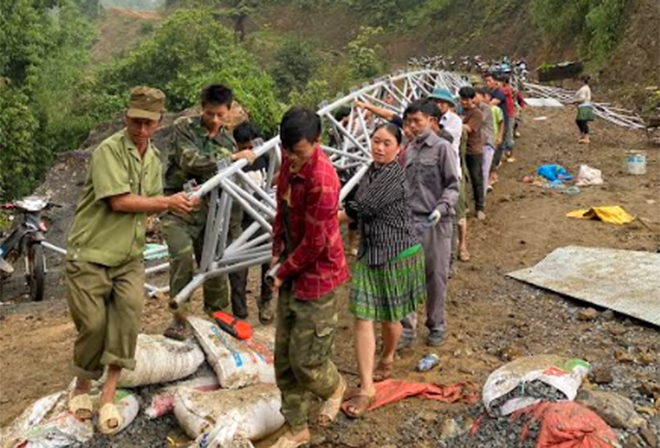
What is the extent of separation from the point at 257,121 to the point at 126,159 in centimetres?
1116

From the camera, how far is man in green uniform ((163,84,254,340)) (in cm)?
358

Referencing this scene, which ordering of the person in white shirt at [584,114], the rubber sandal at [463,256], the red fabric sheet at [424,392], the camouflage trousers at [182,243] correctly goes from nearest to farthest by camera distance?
the red fabric sheet at [424,392] → the camouflage trousers at [182,243] → the rubber sandal at [463,256] → the person in white shirt at [584,114]

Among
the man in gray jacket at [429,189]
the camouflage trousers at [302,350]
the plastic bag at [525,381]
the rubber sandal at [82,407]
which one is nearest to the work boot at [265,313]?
the man in gray jacket at [429,189]

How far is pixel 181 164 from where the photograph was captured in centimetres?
372

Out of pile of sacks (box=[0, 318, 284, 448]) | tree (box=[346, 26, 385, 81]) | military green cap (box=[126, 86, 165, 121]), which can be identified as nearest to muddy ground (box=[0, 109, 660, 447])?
pile of sacks (box=[0, 318, 284, 448])

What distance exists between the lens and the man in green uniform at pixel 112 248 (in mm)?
2873

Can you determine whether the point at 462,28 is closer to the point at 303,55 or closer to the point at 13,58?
the point at 303,55

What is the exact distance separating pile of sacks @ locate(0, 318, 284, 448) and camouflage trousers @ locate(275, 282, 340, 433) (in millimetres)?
207

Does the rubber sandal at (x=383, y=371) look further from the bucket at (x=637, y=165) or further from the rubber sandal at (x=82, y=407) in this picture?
the bucket at (x=637, y=165)

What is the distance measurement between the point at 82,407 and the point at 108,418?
166mm

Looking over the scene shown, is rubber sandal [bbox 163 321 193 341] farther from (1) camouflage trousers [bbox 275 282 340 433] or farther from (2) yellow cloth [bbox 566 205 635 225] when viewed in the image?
(2) yellow cloth [bbox 566 205 635 225]

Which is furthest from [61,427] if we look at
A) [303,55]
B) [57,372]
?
[303,55]

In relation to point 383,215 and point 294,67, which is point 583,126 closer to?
point 383,215

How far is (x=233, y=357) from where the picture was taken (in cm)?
343
